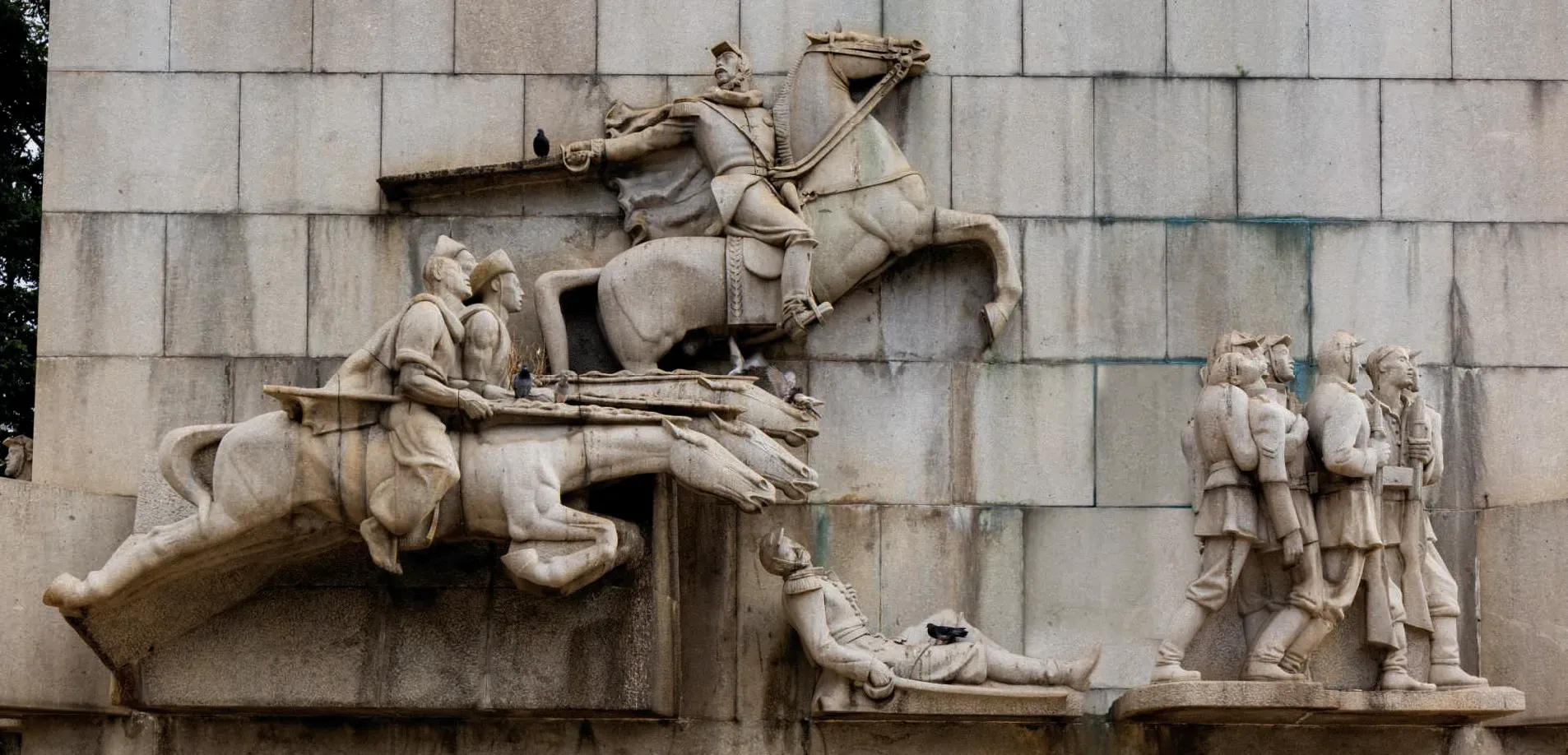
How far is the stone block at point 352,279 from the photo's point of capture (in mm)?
15305

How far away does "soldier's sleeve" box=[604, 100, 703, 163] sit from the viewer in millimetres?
15320

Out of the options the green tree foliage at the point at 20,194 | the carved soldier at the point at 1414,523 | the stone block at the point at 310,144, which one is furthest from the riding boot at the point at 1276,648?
the green tree foliage at the point at 20,194

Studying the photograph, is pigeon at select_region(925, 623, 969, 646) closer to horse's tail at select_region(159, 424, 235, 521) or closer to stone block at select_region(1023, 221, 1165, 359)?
stone block at select_region(1023, 221, 1165, 359)

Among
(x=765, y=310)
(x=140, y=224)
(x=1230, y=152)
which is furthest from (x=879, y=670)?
(x=140, y=224)

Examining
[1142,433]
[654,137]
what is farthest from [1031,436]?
[654,137]

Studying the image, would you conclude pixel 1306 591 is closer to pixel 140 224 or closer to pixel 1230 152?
pixel 1230 152

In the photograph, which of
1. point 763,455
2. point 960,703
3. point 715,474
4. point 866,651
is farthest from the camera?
point 866,651

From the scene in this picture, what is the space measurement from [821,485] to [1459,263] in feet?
13.0

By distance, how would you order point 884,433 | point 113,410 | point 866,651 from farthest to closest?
point 884,433
point 113,410
point 866,651

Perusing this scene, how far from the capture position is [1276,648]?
46.9 ft

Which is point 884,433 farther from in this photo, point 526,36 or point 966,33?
point 526,36

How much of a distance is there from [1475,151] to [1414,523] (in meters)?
2.48

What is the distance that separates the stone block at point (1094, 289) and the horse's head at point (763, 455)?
6.23 ft

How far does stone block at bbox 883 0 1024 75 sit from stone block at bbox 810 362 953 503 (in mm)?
1796
